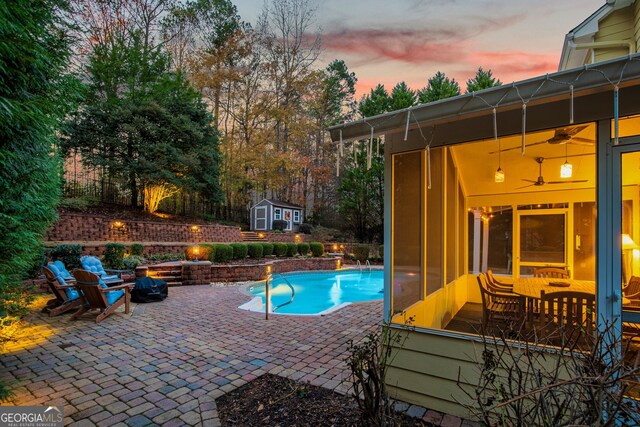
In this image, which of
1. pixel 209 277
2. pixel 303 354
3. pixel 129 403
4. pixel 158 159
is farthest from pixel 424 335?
pixel 158 159

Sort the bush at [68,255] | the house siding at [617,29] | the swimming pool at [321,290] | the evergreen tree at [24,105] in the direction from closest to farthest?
the evergreen tree at [24,105], the house siding at [617,29], the bush at [68,255], the swimming pool at [321,290]

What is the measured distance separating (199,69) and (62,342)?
2023cm

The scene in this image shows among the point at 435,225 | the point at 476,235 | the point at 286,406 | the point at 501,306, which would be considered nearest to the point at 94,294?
the point at 286,406

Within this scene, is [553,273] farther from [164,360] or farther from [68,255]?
[68,255]

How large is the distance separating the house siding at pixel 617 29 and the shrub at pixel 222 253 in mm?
11313

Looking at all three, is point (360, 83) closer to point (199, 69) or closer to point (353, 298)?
point (199, 69)

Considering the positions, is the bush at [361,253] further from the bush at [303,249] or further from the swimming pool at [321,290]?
the bush at [303,249]

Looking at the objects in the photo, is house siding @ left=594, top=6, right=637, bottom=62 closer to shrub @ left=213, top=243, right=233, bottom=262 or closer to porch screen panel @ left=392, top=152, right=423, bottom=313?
porch screen panel @ left=392, top=152, right=423, bottom=313

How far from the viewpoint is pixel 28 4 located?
271 cm

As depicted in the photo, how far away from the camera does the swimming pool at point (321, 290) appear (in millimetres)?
9134

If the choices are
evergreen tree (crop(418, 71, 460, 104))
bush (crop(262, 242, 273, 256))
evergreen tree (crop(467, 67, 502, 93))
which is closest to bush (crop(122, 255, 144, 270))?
bush (crop(262, 242, 273, 256))

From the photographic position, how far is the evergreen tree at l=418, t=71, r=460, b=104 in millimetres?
17812

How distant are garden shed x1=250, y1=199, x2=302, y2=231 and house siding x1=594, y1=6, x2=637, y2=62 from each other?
17.8 m

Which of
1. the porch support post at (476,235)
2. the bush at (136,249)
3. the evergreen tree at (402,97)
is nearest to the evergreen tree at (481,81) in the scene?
the evergreen tree at (402,97)
